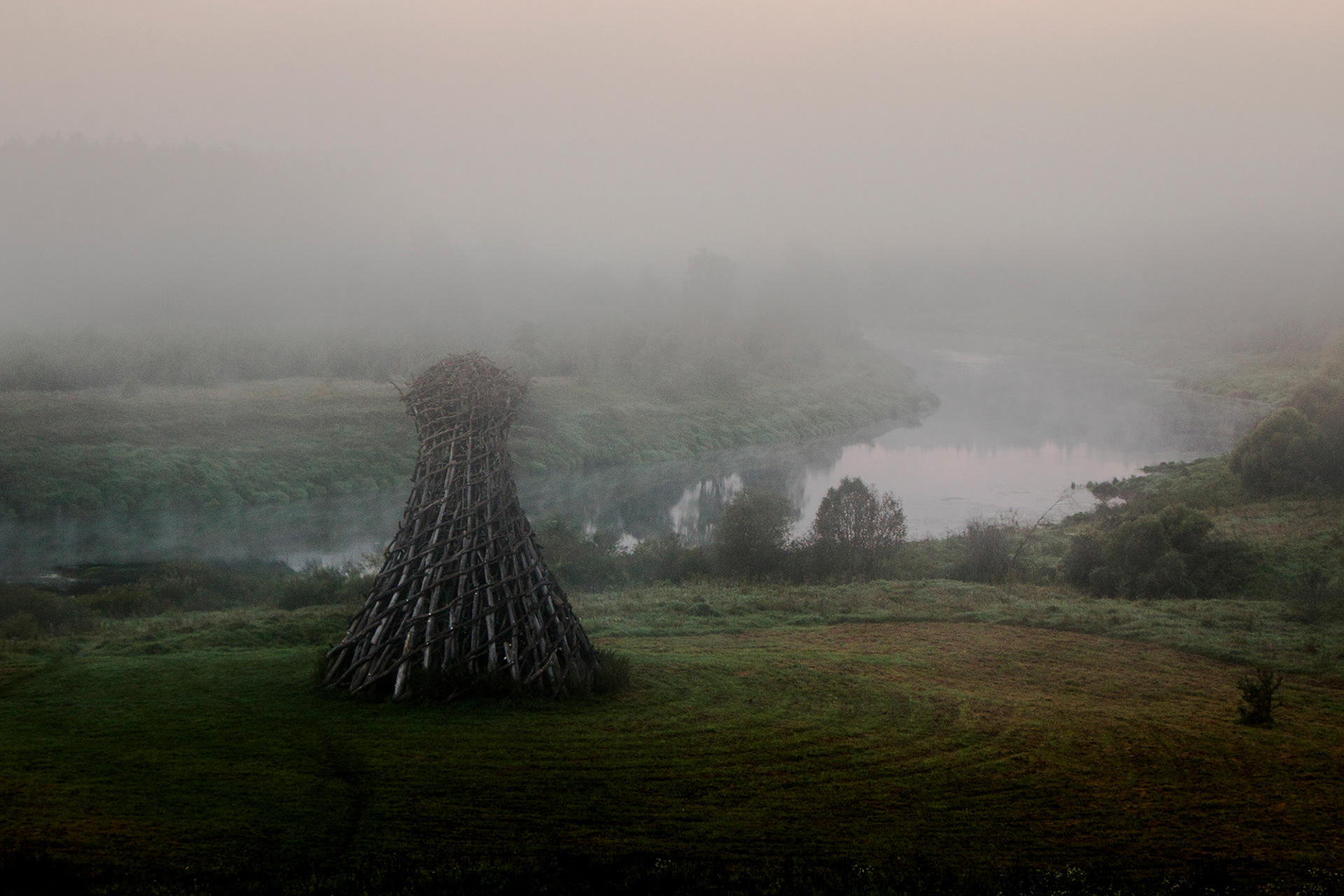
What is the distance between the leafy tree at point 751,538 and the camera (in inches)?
746

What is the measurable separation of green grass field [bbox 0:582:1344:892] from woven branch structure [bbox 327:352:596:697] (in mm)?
346

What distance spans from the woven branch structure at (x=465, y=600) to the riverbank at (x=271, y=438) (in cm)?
2200

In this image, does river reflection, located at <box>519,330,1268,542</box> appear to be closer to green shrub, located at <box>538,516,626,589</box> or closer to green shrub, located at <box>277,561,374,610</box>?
green shrub, located at <box>538,516,626,589</box>

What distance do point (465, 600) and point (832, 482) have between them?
95.3 ft

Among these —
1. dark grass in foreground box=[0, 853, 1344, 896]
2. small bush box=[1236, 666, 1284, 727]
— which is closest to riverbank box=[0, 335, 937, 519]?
small bush box=[1236, 666, 1284, 727]

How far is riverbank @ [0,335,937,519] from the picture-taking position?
1078 inches

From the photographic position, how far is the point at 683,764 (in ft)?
21.1

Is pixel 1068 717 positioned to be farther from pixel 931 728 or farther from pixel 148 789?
pixel 148 789

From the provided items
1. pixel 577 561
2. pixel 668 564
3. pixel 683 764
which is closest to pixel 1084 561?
pixel 668 564

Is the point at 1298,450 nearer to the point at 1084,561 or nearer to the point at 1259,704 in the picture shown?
the point at 1084,561

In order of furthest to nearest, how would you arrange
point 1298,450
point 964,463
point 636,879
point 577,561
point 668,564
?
point 964,463
point 1298,450
point 668,564
point 577,561
point 636,879

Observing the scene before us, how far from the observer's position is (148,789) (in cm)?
542

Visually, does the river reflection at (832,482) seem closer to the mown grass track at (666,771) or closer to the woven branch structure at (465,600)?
the woven branch structure at (465,600)

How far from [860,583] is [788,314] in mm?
54982
